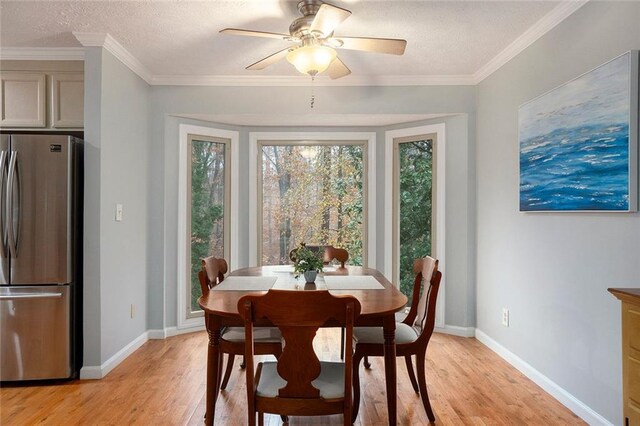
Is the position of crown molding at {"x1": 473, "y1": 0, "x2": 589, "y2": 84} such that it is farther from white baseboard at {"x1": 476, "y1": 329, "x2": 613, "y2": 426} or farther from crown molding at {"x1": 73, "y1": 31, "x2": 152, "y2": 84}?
crown molding at {"x1": 73, "y1": 31, "x2": 152, "y2": 84}

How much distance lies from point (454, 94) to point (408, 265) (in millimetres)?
1768

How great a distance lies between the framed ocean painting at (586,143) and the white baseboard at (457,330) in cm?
151

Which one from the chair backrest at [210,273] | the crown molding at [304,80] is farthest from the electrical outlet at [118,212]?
the crown molding at [304,80]

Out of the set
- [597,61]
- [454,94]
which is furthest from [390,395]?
[454,94]

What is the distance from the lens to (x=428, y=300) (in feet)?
7.59

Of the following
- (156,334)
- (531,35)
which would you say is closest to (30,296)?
(156,334)

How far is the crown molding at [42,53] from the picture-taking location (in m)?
3.27

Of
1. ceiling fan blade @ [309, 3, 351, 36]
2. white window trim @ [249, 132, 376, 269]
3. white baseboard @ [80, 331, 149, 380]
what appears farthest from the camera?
white window trim @ [249, 132, 376, 269]

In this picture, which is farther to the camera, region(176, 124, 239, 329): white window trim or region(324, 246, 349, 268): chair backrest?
region(176, 124, 239, 329): white window trim

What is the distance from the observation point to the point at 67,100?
3.30 metres

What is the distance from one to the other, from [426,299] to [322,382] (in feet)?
2.97

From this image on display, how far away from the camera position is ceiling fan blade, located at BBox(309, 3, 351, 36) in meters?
2.08

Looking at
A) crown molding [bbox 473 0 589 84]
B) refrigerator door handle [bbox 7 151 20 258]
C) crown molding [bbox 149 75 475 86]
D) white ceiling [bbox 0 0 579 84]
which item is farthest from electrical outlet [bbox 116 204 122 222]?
crown molding [bbox 473 0 589 84]

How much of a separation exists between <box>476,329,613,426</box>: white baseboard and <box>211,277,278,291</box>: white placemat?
75.9 inches
